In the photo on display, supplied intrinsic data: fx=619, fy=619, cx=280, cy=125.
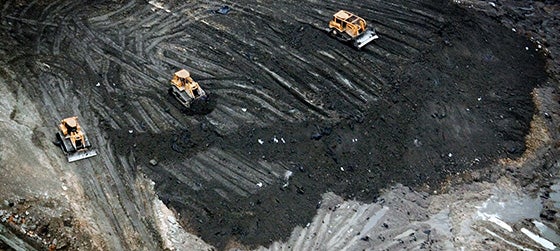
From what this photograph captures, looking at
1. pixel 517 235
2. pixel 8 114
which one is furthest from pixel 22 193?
pixel 517 235

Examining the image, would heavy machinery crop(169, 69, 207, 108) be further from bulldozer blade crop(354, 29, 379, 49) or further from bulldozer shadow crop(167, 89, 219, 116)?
bulldozer blade crop(354, 29, 379, 49)

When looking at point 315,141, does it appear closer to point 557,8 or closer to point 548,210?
point 548,210

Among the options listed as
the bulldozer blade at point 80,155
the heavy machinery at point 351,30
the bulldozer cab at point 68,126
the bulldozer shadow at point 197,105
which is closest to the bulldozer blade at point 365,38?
the heavy machinery at point 351,30

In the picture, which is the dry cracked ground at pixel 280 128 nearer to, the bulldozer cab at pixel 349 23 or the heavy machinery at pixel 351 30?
the heavy machinery at pixel 351 30

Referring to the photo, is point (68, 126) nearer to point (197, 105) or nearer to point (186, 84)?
point (186, 84)

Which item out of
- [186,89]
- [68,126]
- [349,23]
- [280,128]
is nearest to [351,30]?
[349,23]

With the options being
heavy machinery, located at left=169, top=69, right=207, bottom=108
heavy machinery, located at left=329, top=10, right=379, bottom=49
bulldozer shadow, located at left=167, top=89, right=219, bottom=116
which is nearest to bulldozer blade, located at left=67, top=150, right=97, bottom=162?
bulldozer shadow, located at left=167, top=89, right=219, bottom=116
